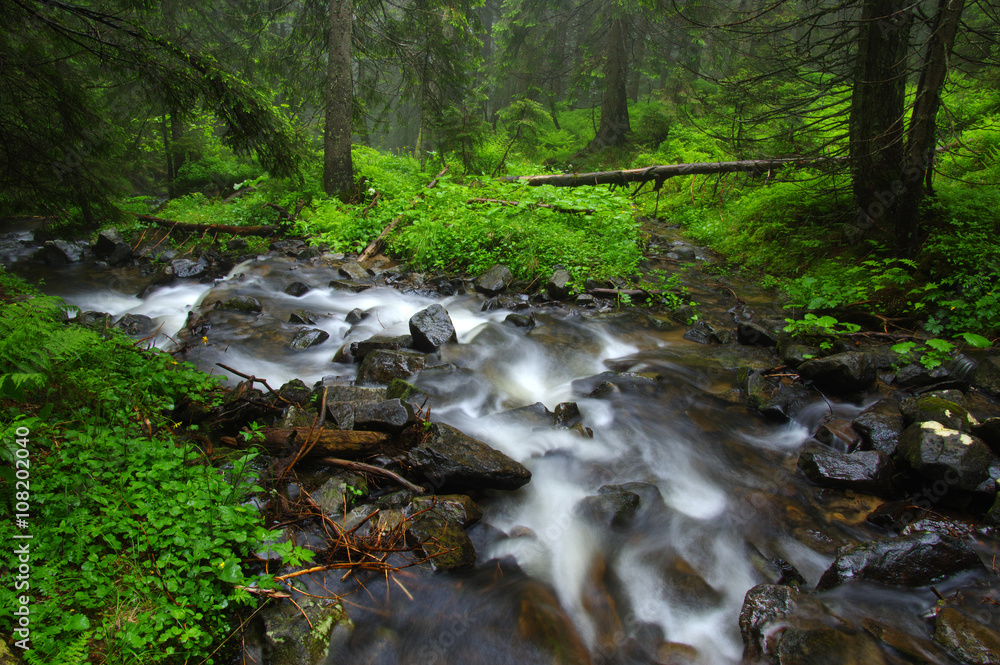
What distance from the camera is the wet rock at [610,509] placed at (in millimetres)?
3754

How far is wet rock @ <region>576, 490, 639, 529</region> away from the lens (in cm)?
375

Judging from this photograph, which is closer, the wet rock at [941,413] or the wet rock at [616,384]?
the wet rock at [941,413]

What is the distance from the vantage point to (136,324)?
665cm

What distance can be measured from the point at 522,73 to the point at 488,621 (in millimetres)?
25295

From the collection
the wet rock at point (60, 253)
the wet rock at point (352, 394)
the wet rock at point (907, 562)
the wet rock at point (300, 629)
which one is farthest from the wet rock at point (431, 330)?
the wet rock at point (60, 253)

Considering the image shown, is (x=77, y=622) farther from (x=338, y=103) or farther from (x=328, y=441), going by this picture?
(x=338, y=103)

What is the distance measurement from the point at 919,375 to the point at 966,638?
9.88ft

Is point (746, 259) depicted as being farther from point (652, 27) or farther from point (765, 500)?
point (652, 27)

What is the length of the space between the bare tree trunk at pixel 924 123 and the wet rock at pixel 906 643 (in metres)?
5.10

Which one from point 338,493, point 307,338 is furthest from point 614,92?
point 338,493

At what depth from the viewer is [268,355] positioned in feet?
19.8

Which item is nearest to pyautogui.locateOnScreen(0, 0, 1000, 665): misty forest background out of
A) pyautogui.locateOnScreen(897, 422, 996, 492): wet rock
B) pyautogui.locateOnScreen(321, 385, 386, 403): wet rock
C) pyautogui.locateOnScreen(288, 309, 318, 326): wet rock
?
pyautogui.locateOnScreen(321, 385, 386, 403): wet rock

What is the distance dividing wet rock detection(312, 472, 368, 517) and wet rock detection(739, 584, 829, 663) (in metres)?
2.61

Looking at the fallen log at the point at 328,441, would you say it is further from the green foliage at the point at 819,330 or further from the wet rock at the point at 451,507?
the green foliage at the point at 819,330
